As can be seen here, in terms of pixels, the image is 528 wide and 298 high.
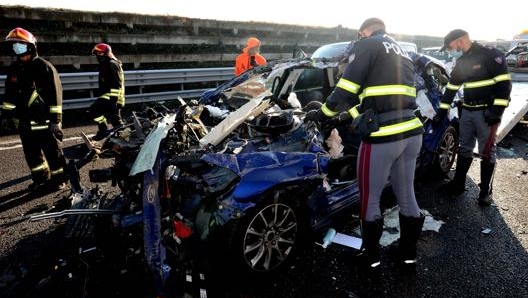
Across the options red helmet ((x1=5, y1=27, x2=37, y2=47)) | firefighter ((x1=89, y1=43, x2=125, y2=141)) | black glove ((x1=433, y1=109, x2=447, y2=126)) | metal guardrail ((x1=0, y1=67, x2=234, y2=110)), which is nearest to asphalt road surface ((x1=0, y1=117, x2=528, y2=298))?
black glove ((x1=433, y1=109, x2=447, y2=126))

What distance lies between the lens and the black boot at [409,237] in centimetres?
300

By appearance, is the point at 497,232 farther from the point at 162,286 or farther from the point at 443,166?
the point at 162,286

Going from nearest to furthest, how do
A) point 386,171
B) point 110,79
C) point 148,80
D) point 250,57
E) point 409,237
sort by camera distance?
point 386,171 → point 409,237 → point 110,79 → point 250,57 → point 148,80

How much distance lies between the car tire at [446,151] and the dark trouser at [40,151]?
4.95m

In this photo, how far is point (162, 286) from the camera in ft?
8.05

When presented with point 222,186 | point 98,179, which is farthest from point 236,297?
point 98,179

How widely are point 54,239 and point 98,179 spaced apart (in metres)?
0.93

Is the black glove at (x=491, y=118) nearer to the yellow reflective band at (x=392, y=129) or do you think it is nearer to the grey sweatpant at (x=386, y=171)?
the grey sweatpant at (x=386, y=171)

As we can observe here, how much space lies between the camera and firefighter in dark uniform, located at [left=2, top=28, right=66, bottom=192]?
14.5 feet

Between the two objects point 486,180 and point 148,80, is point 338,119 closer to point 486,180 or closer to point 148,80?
point 486,180

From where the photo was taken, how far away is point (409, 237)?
3.04 m

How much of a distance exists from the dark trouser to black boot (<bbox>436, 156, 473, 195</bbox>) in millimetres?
4925

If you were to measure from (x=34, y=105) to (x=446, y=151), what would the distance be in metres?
5.44

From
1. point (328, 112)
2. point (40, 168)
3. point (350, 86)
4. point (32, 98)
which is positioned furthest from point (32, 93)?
point (350, 86)
